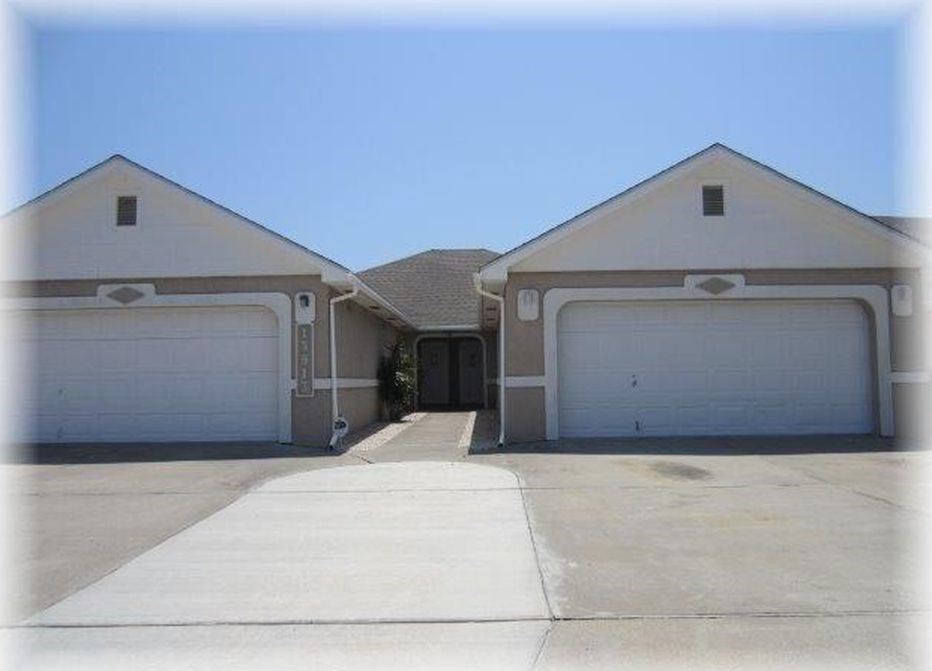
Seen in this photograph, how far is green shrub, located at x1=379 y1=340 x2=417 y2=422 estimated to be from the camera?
66.9 feet

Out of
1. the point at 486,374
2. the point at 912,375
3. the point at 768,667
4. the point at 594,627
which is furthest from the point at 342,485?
the point at 486,374

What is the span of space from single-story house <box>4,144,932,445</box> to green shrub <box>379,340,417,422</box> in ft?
20.7

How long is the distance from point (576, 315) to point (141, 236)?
25.5 ft

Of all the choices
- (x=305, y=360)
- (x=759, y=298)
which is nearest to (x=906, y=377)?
(x=759, y=298)

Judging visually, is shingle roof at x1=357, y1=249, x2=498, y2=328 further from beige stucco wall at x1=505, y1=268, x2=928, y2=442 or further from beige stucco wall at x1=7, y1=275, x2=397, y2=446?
beige stucco wall at x1=7, y1=275, x2=397, y2=446

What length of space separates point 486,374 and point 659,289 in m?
12.2

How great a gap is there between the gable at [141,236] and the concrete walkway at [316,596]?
21.7 feet

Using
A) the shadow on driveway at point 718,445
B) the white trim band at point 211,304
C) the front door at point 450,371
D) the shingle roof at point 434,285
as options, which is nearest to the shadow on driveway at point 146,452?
the white trim band at point 211,304

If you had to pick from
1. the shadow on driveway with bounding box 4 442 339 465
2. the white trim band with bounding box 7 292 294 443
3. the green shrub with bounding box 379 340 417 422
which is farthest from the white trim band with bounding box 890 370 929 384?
the green shrub with bounding box 379 340 417 422

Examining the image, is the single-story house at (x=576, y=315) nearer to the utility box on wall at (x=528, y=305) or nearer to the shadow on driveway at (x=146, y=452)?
the utility box on wall at (x=528, y=305)

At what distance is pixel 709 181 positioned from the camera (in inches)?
555

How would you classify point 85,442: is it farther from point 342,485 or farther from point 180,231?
point 342,485

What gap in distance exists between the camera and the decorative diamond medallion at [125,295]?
13992mm

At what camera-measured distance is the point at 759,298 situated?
1393 cm
